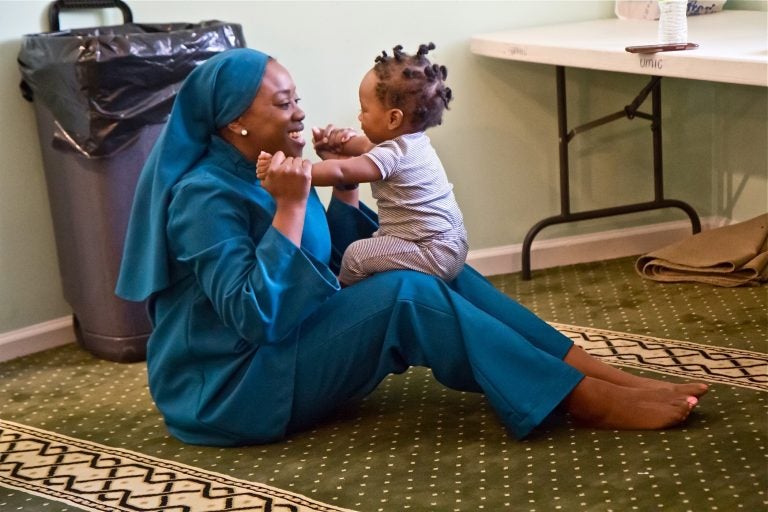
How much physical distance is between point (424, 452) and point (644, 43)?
127 centimetres

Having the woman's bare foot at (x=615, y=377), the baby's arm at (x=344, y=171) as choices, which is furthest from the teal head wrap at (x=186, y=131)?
the woman's bare foot at (x=615, y=377)

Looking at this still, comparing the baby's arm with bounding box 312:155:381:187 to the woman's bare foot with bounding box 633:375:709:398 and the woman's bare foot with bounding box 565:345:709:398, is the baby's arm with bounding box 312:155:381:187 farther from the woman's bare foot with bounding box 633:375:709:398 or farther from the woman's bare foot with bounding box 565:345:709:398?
the woman's bare foot with bounding box 633:375:709:398

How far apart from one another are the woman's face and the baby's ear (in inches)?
9.2

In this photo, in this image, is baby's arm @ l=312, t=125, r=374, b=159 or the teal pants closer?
the teal pants

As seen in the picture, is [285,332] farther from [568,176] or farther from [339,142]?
[568,176]

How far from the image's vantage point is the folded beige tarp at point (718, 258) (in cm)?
325

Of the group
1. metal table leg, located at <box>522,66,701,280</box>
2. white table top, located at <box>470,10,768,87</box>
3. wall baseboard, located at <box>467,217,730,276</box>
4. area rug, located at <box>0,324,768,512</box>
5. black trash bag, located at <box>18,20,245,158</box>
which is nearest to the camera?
area rug, located at <box>0,324,768,512</box>

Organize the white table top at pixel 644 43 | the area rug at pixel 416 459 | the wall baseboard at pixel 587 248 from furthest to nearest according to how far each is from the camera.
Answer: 1. the wall baseboard at pixel 587 248
2. the white table top at pixel 644 43
3. the area rug at pixel 416 459

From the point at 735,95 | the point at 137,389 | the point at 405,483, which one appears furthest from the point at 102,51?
the point at 735,95

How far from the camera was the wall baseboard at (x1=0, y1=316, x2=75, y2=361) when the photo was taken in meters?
3.20

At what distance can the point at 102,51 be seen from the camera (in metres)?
2.79

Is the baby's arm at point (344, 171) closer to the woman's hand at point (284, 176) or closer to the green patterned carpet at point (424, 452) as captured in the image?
the woman's hand at point (284, 176)

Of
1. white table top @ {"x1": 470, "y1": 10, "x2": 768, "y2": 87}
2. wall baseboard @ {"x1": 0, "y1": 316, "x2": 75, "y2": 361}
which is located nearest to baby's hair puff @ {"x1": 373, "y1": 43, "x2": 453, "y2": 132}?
white table top @ {"x1": 470, "y1": 10, "x2": 768, "y2": 87}

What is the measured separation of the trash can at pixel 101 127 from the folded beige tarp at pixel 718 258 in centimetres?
A: 144
